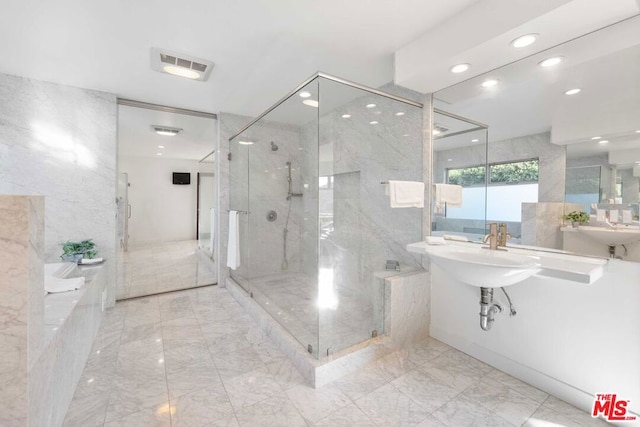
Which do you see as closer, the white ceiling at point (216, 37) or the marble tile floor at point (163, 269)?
the white ceiling at point (216, 37)

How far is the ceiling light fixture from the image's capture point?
4.09 meters

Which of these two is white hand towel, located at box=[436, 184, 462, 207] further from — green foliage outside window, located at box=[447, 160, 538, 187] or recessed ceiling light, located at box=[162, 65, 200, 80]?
recessed ceiling light, located at box=[162, 65, 200, 80]

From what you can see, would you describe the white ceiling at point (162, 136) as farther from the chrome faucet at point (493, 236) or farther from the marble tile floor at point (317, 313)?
the chrome faucet at point (493, 236)

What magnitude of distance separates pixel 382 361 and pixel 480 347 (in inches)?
29.0

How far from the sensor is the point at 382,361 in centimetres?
208

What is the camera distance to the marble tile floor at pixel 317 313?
2.09 m

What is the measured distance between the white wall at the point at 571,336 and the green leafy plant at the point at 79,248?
360 centimetres

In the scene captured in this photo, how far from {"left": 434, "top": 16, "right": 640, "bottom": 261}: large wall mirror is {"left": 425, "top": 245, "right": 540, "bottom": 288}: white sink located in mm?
297

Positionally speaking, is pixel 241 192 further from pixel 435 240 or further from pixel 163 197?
pixel 435 240

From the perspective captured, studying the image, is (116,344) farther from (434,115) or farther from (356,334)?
(434,115)

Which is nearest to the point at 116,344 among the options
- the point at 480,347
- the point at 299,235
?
the point at 299,235

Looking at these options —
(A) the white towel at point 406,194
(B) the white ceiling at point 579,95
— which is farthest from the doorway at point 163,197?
(B) the white ceiling at point 579,95

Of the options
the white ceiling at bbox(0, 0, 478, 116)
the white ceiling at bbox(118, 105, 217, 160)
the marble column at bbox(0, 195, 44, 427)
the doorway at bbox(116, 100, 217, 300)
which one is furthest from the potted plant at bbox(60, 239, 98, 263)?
the marble column at bbox(0, 195, 44, 427)

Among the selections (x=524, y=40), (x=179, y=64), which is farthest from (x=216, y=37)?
(x=524, y=40)
